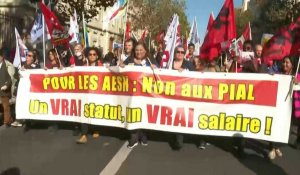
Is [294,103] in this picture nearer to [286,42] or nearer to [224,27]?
[286,42]

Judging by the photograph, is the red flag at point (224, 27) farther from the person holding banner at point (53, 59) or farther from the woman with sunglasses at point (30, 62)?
the woman with sunglasses at point (30, 62)

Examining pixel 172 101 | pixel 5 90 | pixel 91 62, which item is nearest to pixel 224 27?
pixel 172 101

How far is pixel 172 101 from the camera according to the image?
7.75 metres

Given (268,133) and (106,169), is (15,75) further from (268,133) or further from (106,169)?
(268,133)

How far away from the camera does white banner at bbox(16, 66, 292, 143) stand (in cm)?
729

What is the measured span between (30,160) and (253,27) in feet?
183

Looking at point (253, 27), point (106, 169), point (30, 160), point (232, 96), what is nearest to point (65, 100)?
point (30, 160)

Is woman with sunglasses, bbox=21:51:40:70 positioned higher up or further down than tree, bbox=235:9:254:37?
further down

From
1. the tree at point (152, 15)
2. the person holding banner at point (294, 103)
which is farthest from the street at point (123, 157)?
the tree at point (152, 15)

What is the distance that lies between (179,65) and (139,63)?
26.7 inches

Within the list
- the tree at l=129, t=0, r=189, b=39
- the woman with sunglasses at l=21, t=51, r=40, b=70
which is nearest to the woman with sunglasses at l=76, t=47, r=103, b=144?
the woman with sunglasses at l=21, t=51, r=40, b=70

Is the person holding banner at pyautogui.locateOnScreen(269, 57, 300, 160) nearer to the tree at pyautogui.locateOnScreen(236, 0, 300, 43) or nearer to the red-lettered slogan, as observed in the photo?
the red-lettered slogan

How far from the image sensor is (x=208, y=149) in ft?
25.6

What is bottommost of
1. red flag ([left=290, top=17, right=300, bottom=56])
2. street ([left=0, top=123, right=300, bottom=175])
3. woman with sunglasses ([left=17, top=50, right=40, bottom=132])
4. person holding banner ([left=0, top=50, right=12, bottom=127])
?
street ([left=0, top=123, right=300, bottom=175])
